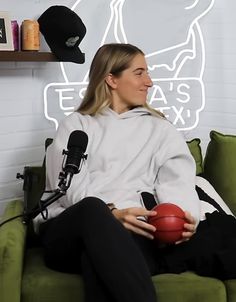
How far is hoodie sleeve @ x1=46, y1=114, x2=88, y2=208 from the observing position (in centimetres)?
212

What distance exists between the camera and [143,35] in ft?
10.2

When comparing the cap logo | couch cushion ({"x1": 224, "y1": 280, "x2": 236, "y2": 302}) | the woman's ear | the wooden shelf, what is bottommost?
couch cushion ({"x1": 224, "y1": 280, "x2": 236, "y2": 302})

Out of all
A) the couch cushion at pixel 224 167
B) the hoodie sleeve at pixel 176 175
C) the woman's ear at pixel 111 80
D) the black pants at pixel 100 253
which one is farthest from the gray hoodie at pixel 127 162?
the couch cushion at pixel 224 167

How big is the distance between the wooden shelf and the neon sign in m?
0.30

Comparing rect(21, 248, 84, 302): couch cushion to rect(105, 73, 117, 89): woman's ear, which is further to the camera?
rect(105, 73, 117, 89): woman's ear

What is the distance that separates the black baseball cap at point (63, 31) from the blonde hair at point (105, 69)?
0.31 meters

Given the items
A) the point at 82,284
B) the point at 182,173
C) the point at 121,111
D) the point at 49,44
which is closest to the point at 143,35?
the point at 49,44

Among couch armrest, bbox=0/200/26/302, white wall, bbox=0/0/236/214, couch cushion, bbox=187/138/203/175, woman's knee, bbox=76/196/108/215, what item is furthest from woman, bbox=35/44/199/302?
white wall, bbox=0/0/236/214

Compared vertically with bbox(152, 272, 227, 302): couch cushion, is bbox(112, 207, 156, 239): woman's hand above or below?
above

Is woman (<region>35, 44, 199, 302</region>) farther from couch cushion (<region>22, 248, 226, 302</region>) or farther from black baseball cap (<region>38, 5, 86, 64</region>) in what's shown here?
black baseball cap (<region>38, 5, 86, 64</region>)

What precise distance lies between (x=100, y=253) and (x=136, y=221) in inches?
9.6

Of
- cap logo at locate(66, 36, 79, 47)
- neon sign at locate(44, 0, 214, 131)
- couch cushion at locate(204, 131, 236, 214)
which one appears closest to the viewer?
couch cushion at locate(204, 131, 236, 214)

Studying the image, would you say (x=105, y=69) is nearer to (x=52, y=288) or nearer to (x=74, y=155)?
(x=74, y=155)

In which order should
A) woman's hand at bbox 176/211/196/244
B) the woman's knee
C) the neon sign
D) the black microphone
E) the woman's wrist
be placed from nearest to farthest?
the black microphone, the woman's knee, woman's hand at bbox 176/211/196/244, the woman's wrist, the neon sign
